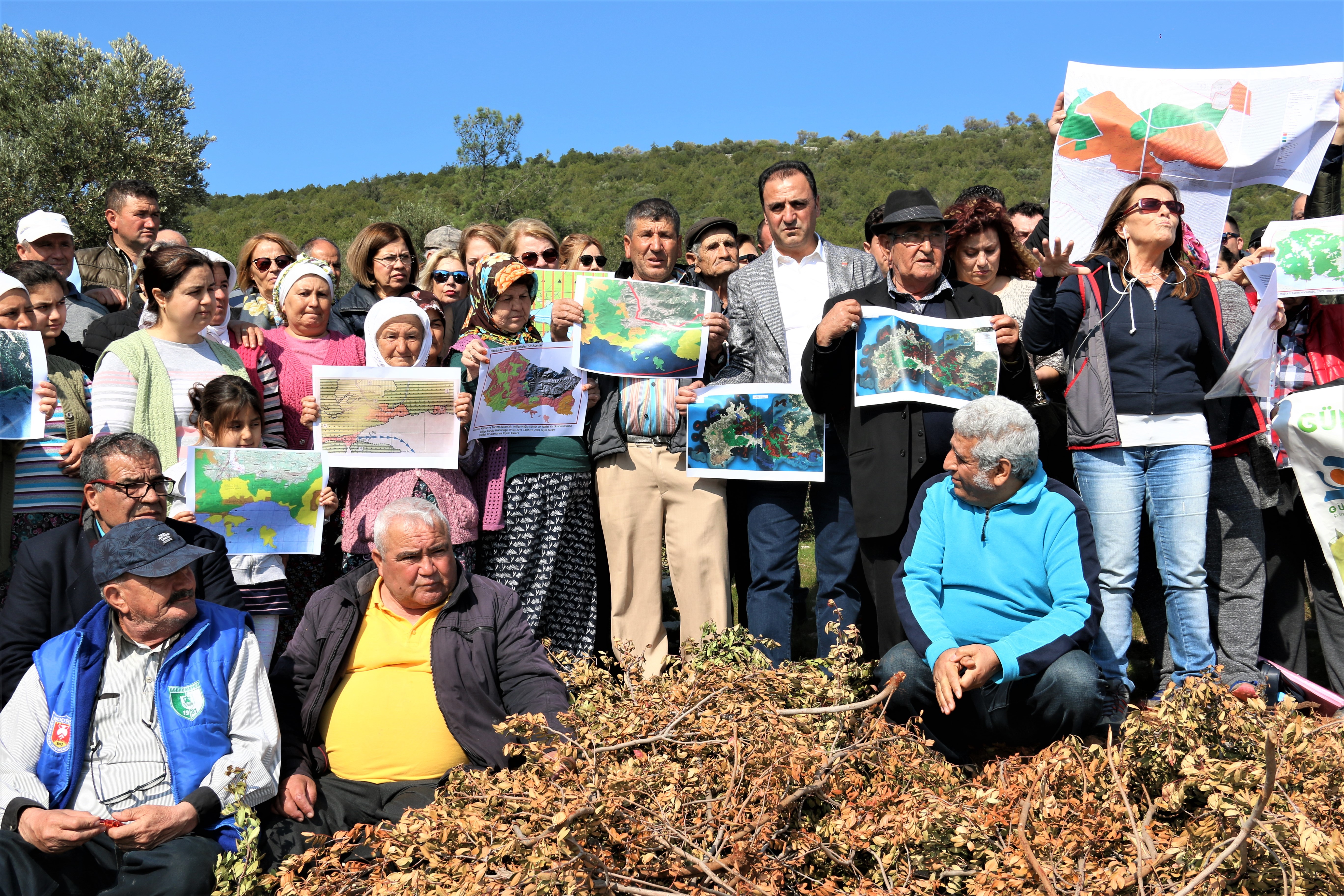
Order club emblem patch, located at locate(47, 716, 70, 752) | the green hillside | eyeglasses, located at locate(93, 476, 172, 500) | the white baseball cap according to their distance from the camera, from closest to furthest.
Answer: club emblem patch, located at locate(47, 716, 70, 752) → eyeglasses, located at locate(93, 476, 172, 500) → the white baseball cap → the green hillside

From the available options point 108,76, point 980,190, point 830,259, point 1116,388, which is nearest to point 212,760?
point 830,259

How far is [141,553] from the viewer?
13.8ft

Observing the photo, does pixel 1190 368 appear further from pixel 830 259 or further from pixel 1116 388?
pixel 830 259

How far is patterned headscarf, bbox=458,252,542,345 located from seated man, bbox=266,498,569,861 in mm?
1417

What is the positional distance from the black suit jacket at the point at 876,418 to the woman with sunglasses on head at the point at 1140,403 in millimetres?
371

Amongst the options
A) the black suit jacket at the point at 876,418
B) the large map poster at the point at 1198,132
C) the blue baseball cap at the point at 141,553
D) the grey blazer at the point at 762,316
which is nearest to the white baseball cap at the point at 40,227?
the blue baseball cap at the point at 141,553

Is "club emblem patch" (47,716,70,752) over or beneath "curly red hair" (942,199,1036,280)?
beneath

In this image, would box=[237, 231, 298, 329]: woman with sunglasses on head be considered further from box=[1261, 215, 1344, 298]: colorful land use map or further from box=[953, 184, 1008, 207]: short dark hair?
box=[1261, 215, 1344, 298]: colorful land use map

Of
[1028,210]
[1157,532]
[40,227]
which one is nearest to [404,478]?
[40,227]

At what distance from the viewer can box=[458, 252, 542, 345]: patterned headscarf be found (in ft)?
19.6

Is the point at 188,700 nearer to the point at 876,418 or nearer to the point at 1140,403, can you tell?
the point at 876,418

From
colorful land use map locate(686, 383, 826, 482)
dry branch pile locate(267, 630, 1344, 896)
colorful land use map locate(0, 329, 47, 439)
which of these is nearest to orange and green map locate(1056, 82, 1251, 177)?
colorful land use map locate(686, 383, 826, 482)

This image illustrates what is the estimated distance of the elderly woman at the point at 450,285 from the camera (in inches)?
280

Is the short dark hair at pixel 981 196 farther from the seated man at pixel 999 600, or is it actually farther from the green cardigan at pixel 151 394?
the green cardigan at pixel 151 394
